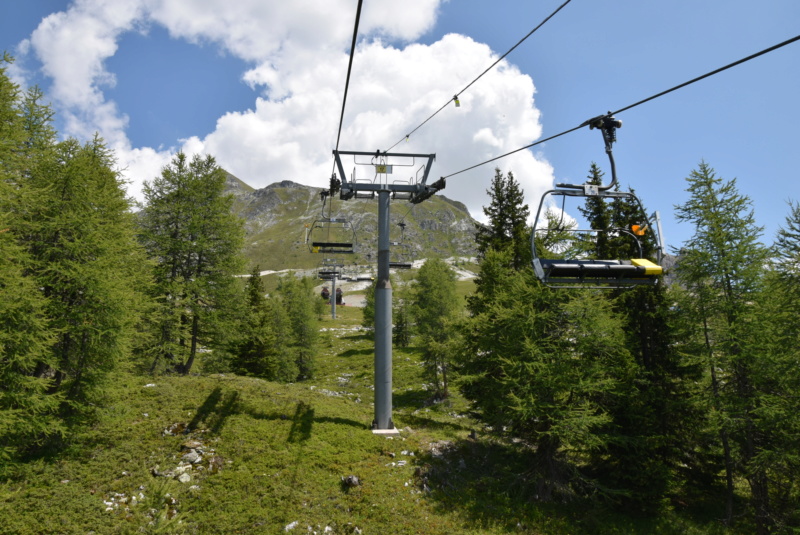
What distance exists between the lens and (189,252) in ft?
70.8

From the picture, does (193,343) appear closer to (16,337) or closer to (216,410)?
(216,410)

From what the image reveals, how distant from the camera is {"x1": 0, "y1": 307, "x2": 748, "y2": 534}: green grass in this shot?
34.3 ft

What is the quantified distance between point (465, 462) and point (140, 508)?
11.2 metres

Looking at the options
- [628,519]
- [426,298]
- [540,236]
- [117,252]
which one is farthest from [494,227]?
[117,252]

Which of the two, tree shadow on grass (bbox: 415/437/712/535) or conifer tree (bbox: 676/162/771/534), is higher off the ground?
conifer tree (bbox: 676/162/771/534)

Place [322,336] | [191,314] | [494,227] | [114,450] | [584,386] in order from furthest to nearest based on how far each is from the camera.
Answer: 1. [322,336]
2. [494,227]
3. [191,314]
4. [584,386]
5. [114,450]

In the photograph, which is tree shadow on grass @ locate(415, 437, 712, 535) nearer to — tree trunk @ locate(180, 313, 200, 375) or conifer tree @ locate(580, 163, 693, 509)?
conifer tree @ locate(580, 163, 693, 509)

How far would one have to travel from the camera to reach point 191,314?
21.3 metres

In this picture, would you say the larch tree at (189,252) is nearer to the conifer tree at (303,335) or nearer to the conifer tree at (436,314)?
the conifer tree at (436,314)

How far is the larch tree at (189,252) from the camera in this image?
20.6m

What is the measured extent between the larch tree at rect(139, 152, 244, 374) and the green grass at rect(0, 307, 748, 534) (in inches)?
149

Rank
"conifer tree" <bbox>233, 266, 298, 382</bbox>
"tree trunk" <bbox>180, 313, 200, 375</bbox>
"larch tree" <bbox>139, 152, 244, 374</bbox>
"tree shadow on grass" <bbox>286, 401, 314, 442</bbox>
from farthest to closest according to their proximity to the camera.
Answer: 1. "conifer tree" <bbox>233, 266, 298, 382</bbox>
2. "tree trunk" <bbox>180, 313, 200, 375</bbox>
3. "larch tree" <bbox>139, 152, 244, 374</bbox>
4. "tree shadow on grass" <bbox>286, 401, 314, 442</bbox>

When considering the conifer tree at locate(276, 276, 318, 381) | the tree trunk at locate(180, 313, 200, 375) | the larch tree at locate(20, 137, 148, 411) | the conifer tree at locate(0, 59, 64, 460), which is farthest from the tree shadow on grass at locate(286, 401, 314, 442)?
the conifer tree at locate(276, 276, 318, 381)

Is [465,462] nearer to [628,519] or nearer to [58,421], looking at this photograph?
[628,519]
